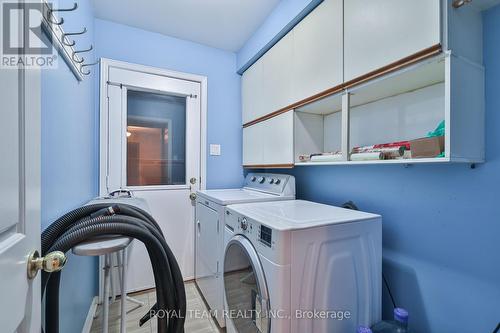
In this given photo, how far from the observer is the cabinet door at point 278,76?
1809 millimetres

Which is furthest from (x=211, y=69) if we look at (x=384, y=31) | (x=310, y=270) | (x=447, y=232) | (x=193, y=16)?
(x=447, y=232)

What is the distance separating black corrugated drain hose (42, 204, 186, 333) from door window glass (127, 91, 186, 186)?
1187 millimetres

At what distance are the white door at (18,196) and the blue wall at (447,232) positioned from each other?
1626mm

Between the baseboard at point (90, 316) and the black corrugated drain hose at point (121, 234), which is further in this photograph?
the baseboard at point (90, 316)

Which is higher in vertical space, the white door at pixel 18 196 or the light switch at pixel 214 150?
the light switch at pixel 214 150

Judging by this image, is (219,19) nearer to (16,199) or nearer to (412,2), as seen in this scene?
(412,2)

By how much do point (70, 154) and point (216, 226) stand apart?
104 centimetres

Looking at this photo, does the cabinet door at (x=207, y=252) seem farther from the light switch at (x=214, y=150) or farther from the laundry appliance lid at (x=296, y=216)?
the light switch at (x=214, y=150)

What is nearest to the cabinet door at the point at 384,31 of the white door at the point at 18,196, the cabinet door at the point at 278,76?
the cabinet door at the point at 278,76

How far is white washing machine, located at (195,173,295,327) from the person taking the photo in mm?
1654

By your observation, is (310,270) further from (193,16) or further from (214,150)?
(193,16)

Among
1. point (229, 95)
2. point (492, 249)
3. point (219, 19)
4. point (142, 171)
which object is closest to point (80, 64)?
point (142, 171)

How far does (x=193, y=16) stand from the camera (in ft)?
6.79

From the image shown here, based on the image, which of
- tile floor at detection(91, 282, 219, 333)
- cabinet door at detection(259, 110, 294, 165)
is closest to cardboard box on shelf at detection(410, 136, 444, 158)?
cabinet door at detection(259, 110, 294, 165)
